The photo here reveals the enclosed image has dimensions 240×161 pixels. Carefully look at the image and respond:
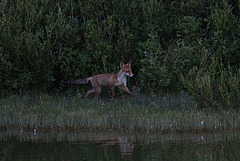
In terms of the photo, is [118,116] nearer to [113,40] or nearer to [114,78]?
[114,78]

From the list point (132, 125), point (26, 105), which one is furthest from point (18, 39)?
point (132, 125)

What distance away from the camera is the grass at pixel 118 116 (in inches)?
423

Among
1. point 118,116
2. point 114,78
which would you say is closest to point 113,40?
point 114,78

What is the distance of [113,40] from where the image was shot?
17969 mm

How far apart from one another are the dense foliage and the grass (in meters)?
2.17

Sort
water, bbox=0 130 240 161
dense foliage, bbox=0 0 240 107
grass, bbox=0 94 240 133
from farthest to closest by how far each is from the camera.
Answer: dense foliage, bbox=0 0 240 107 < grass, bbox=0 94 240 133 < water, bbox=0 130 240 161

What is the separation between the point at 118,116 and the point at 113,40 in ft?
22.5

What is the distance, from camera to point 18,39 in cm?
1559

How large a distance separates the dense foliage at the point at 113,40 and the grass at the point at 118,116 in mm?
2168

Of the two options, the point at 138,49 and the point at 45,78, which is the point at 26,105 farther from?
the point at 138,49

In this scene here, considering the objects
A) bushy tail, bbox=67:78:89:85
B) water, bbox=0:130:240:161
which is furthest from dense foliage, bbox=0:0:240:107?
water, bbox=0:130:240:161

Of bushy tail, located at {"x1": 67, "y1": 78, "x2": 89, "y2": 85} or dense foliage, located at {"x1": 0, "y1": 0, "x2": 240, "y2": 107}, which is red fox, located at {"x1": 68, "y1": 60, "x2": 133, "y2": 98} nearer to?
bushy tail, located at {"x1": 67, "y1": 78, "x2": 89, "y2": 85}

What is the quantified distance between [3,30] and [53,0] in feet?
8.51

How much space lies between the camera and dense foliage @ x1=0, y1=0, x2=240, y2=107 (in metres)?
16.0
